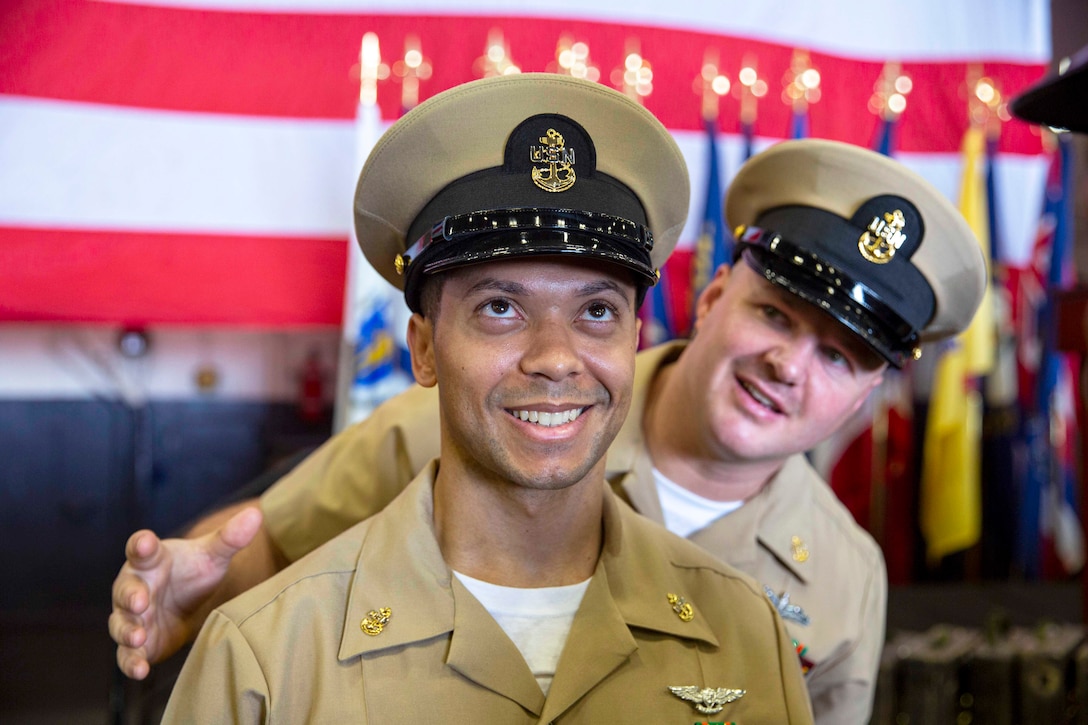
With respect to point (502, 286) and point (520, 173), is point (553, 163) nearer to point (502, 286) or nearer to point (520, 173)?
point (520, 173)

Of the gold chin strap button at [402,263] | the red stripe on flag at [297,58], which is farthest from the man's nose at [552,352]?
the red stripe on flag at [297,58]

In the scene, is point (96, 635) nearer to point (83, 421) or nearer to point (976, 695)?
point (83, 421)

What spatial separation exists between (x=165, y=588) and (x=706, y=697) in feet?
2.93

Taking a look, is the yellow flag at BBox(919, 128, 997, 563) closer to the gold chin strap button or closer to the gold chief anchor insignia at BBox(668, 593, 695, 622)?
the gold chief anchor insignia at BBox(668, 593, 695, 622)

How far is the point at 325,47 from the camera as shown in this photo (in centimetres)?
404

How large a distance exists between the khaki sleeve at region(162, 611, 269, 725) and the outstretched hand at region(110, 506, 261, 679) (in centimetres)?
22

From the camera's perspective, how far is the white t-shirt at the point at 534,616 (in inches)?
51.1

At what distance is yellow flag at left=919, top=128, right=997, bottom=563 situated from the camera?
4445 millimetres

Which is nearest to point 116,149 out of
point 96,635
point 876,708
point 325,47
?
point 325,47

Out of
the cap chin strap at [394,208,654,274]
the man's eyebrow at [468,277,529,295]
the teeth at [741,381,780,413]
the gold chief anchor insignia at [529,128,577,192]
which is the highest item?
the gold chief anchor insignia at [529,128,577,192]

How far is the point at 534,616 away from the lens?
4.36 ft

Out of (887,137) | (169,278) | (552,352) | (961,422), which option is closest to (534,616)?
(552,352)

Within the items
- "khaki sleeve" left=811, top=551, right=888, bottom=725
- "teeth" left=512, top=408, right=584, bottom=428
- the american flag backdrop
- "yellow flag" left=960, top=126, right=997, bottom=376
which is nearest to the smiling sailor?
"teeth" left=512, top=408, right=584, bottom=428

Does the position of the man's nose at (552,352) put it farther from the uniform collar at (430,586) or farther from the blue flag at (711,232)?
the blue flag at (711,232)
